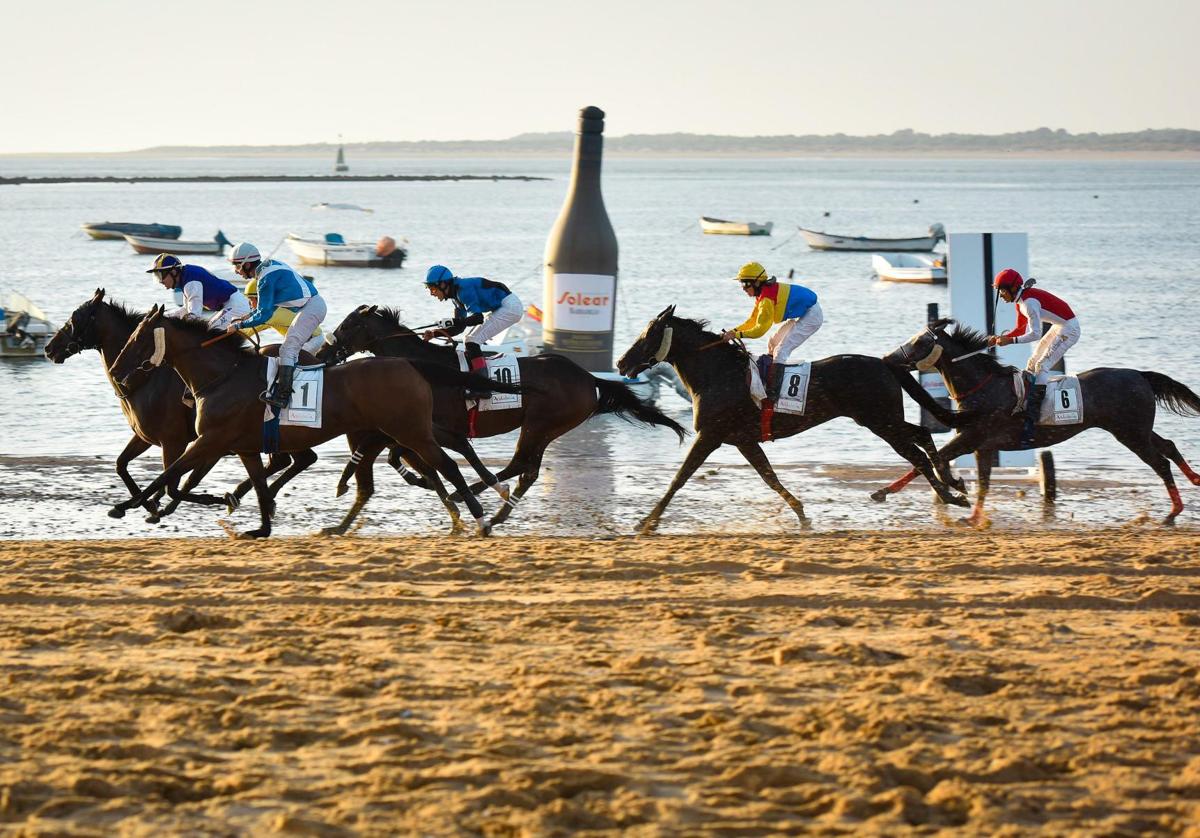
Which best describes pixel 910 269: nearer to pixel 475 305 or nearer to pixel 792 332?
pixel 792 332

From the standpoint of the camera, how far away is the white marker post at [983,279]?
14.2 metres

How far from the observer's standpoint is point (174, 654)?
6645 mm

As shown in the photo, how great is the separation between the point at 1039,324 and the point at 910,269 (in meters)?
36.9

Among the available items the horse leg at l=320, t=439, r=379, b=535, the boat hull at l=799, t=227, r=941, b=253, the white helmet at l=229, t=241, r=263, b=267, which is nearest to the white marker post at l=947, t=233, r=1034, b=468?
the horse leg at l=320, t=439, r=379, b=535

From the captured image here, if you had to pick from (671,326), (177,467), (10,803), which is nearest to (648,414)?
(671,326)

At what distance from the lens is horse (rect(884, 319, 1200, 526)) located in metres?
11.9

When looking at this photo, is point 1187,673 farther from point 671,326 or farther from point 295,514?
point 295,514

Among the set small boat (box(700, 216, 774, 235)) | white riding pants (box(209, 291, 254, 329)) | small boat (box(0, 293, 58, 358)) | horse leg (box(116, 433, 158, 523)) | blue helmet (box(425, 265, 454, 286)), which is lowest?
horse leg (box(116, 433, 158, 523))

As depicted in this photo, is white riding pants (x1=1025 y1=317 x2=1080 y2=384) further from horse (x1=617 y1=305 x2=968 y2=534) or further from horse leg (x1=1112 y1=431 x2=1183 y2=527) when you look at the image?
horse (x1=617 y1=305 x2=968 y2=534)

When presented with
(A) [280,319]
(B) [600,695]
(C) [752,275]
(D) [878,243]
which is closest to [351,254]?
(D) [878,243]

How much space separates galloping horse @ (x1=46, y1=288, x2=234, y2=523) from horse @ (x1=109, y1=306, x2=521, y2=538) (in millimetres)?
597

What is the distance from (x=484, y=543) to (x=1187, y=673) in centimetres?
499

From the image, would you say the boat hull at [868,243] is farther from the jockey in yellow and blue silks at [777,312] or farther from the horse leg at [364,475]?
the horse leg at [364,475]

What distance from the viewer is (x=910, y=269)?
48.1 m
